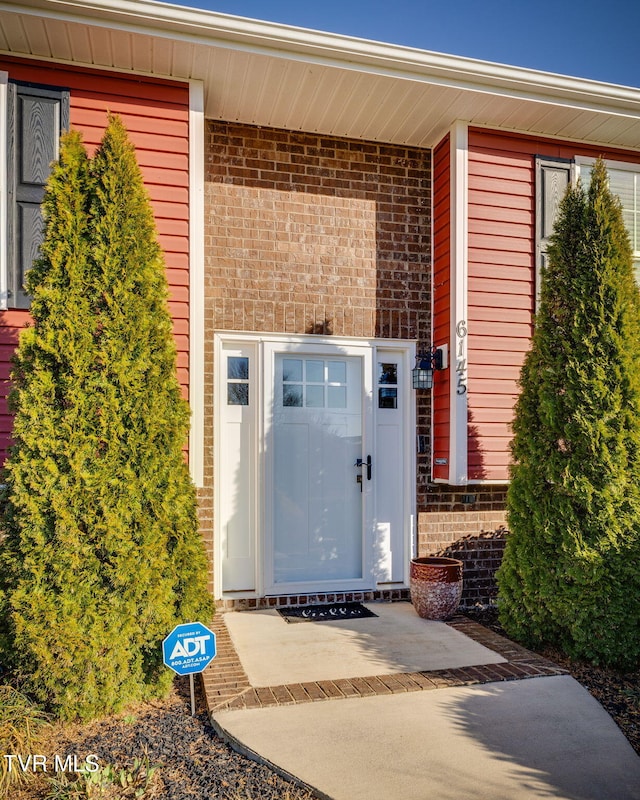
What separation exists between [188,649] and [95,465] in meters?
0.97

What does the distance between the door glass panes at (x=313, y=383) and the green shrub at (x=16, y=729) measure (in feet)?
8.74

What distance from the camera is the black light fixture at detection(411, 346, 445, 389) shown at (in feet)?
16.3

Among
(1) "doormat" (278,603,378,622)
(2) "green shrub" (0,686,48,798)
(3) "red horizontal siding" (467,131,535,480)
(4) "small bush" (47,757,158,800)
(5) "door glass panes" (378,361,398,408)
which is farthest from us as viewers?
(5) "door glass panes" (378,361,398,408)

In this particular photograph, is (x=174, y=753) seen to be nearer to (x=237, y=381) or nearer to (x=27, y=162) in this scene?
(x=237, y=381)

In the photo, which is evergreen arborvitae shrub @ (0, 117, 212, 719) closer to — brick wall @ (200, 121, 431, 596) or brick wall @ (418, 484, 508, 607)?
brick wall @ (200, 121, 431, 596)

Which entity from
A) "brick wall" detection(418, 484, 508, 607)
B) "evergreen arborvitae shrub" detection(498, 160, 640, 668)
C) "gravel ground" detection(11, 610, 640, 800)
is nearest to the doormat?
"brick wall" detection(418, 484, 508, 607)

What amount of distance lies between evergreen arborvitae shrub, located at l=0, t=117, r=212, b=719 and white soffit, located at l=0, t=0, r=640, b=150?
1.10m

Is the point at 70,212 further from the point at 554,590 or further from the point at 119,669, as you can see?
the point at 554,590

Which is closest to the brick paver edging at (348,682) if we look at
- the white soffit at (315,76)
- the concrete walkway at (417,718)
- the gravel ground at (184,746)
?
the concrete walkway at (417,718)

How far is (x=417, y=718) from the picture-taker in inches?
116

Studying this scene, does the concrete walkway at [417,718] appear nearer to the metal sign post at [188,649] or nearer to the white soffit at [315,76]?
the metal sign post at [188,649]

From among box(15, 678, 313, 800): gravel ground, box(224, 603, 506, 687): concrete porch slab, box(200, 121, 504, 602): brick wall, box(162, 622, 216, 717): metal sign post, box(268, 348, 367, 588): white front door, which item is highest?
box(200, 121, 504, 602): brick wall

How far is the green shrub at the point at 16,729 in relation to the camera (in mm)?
2434

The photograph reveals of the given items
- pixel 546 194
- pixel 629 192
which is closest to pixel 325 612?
pixel 546 194
